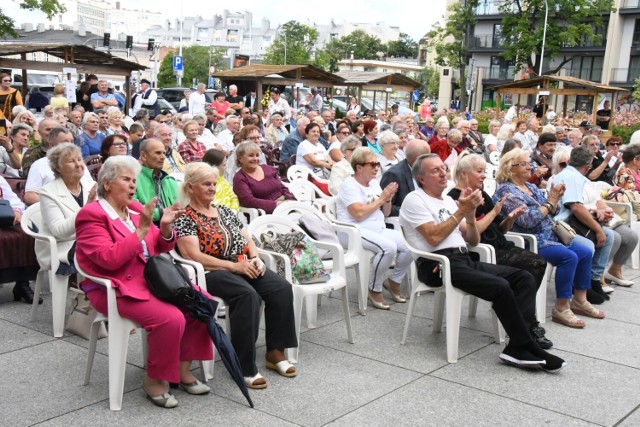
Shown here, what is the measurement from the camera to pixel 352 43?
342ft

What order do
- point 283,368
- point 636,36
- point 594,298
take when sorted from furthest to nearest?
1. point 636,36
2. point 594,298
3. point 283,368

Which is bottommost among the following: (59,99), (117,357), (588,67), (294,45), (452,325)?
(452,325)

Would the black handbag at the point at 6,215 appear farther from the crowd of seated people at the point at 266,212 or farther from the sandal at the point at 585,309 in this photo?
the sandal at the point at 585,309

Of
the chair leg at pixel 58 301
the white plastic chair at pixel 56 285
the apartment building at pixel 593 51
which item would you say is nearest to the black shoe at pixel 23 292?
the white plastic chair at pixel 56 285

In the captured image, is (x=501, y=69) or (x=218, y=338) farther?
(x=501, y=69)

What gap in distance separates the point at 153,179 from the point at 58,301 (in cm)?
131

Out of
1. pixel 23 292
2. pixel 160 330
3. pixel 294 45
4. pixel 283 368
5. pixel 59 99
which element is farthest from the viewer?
pixel 294 45

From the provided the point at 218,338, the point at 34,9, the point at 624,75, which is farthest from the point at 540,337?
the point at 624,75

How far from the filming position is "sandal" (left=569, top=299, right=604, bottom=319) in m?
6.16

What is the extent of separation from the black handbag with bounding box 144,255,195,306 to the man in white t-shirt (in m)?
1.89

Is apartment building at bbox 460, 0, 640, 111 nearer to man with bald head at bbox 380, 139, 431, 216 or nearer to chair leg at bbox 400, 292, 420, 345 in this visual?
man with bald head at bbox 380, 139, 431, 216

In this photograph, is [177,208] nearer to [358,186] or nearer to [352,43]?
[358,186]

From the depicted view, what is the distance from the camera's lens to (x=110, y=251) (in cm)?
392

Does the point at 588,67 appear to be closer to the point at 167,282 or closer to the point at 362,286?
the point at 362,286
